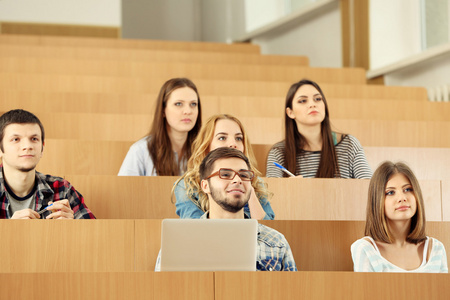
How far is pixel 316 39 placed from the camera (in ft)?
9.64

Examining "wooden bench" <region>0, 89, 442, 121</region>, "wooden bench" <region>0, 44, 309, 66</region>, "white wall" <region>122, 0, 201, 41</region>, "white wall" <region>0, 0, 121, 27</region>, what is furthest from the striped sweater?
"white wall" <region>122, 0, 201, 41</region>

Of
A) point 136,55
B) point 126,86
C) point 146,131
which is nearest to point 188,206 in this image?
point 146,131

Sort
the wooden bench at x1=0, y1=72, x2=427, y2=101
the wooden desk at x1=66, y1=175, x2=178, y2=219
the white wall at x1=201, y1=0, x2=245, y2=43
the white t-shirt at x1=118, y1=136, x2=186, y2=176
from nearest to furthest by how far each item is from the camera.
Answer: the wooden desk at x1=66, y1=175, x2=178, y2=219 < the white t-shirt at x1=118, y1=136, x2=186, y2=176 < the wooden bench at x1=0, y1=72, x2=427, y2=101 < the white wall at x1=201, y1=0, x2=245, y2=43

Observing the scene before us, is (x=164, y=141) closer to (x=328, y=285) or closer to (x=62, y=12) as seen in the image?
(x=328, y=285)

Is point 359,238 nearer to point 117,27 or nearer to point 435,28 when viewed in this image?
point 435,28

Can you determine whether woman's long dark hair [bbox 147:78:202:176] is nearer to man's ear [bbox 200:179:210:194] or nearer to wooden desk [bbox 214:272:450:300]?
man's ear [bbox 200:179:210:194]

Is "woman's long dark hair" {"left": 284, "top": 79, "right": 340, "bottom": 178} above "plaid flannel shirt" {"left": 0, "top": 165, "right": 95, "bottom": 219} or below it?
above

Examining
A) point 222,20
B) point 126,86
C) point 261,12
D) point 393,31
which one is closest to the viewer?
point 126,86

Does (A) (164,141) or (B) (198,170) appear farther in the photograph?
(A) (164,141)

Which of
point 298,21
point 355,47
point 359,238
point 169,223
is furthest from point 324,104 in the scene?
point 298,21

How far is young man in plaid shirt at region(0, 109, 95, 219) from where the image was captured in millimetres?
1165

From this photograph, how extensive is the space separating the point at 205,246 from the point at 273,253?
229mm

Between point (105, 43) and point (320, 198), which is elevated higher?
point (105, 43)

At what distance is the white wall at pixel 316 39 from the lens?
2.82 m
